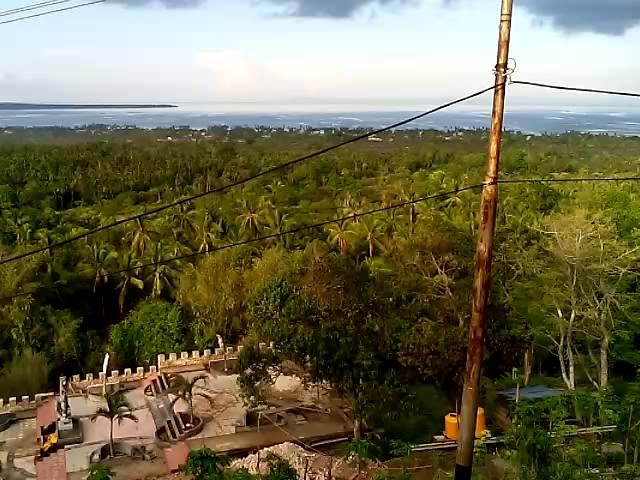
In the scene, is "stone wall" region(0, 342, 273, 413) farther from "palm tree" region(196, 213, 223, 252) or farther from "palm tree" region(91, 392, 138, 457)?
"palm tree" region(196, 213, 223, 252)

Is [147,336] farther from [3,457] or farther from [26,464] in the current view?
[26,464]

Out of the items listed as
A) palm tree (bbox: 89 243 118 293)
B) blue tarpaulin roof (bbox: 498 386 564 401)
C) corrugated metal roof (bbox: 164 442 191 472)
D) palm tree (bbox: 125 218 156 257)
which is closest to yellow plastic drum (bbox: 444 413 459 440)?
blue tarpaulin roof (bbox: 498 386 564 401)

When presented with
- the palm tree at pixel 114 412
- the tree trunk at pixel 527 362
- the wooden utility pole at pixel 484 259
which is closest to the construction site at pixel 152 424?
the palm tree at pixel 114 412

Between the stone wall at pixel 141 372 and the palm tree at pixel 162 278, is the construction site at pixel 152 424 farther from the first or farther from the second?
the palm tree at pixel 162 278

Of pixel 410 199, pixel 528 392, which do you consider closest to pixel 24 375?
pixel 528 392

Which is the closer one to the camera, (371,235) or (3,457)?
(3,457)

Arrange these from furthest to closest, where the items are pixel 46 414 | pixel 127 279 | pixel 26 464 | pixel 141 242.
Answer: pixel 141 242
pixel 127 279
pixel 46 414
pixel 26 464

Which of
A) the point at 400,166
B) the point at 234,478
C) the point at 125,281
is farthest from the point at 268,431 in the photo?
the point at 400,166

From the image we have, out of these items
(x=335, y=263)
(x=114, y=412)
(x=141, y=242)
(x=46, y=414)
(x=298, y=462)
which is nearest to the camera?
(x=298, y=462)
